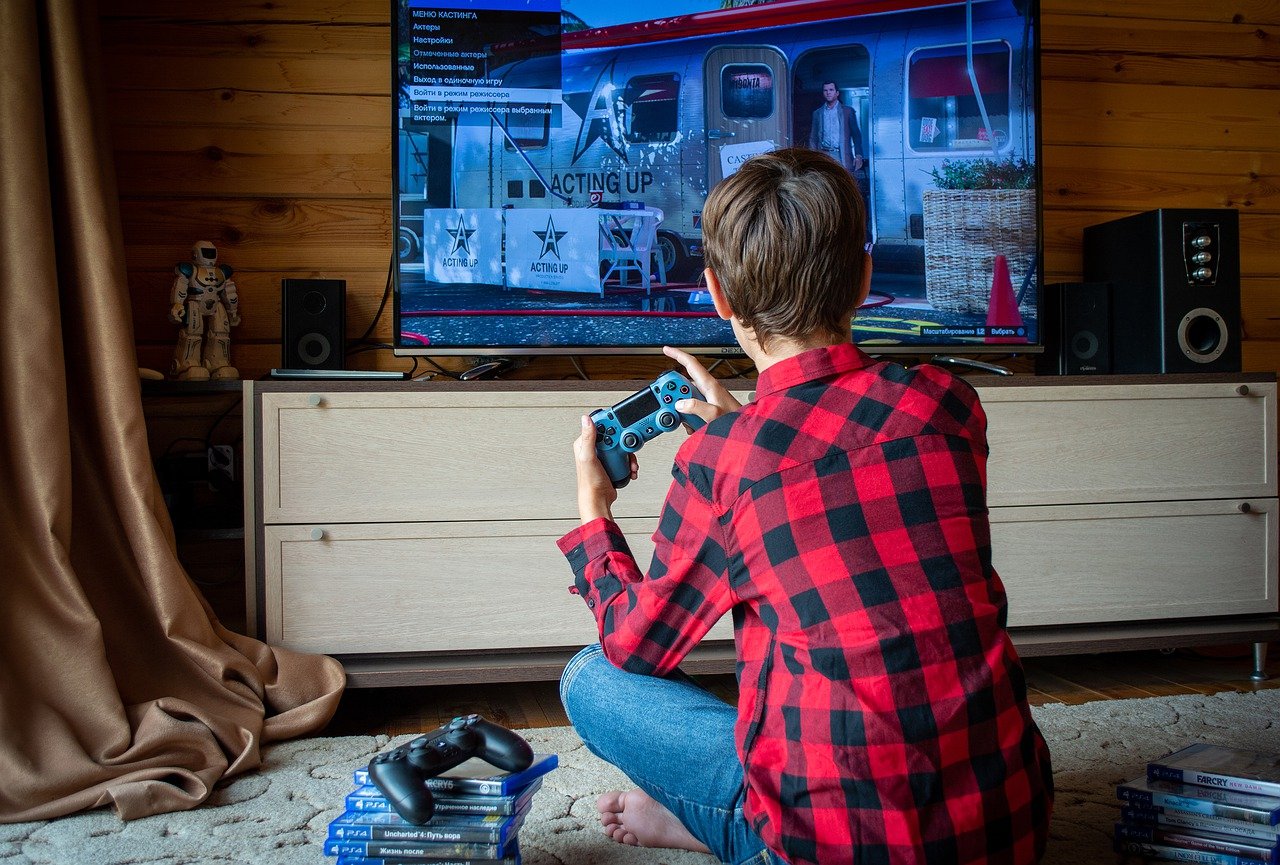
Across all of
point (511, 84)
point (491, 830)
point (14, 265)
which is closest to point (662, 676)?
point (491, 830)

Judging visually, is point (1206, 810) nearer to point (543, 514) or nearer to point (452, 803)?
point (452, 803)

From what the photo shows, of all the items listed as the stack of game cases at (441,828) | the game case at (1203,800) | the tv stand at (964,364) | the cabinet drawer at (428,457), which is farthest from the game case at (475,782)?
the tv stand at (964,364)

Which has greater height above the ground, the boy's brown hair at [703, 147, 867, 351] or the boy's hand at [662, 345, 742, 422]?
the boy's brown hair at [703, 147, 867, 351]

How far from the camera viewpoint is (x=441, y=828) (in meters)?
1.08

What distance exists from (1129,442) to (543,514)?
1267 mm

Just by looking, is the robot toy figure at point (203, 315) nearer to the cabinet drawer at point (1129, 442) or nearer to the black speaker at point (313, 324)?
the black speaker at point (313, 324)

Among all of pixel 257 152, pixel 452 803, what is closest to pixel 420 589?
pixel 452 803

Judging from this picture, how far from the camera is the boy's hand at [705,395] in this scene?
1.07 m

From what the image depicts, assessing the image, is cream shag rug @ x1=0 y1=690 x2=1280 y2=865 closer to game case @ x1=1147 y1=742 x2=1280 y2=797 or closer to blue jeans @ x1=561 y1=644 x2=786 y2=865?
game case @ x1=1147 y1=742 x2=1280 y2=797

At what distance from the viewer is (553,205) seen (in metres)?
2.26

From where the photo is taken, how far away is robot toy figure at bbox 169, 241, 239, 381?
86.7 inches

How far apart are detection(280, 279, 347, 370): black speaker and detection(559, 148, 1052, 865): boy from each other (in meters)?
1.44

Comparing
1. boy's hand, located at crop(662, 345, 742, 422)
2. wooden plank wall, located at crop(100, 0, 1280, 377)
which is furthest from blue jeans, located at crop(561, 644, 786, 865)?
wooden plank wall, located at crop(100, 0, 1280, 377)

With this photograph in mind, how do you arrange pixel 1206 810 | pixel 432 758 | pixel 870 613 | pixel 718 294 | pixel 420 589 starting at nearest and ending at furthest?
pixel 870 613 → pixel 718 294 → pixel 432 758 → pixel 1206 810 → pixel 420 589
